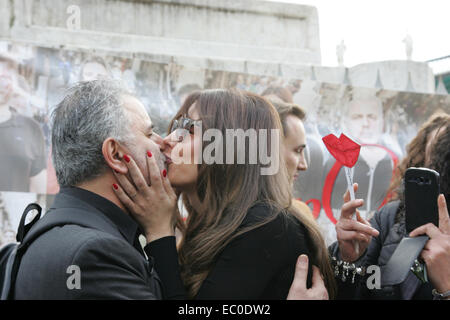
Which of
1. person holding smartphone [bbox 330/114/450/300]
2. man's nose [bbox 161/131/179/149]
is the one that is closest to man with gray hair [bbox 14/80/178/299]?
man's nose [bbox 161/131/179/149]

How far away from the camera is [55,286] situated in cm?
134

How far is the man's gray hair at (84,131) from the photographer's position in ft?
5.55

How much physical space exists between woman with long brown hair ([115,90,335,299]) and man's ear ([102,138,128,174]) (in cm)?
33

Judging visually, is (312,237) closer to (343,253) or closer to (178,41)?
(343,253)

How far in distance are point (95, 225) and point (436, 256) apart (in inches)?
46.6

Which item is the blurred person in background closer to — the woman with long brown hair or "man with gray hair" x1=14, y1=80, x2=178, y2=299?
the woman with long brown hair

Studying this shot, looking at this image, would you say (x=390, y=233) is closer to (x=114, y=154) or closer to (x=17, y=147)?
(x=114, y=154)

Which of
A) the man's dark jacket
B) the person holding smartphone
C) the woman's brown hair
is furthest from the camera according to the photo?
the person holding smartphone

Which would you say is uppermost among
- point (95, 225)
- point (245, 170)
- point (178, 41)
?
point (178, 41)

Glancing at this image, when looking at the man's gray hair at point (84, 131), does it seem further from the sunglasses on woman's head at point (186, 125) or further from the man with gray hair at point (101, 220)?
the sunglasses on woman's head at point (186, 125)

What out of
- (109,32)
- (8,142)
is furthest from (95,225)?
(109,32)

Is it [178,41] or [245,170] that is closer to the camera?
[245,170]

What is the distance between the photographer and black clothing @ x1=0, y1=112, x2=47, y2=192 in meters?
4.75

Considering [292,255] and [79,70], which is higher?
[79,70]
